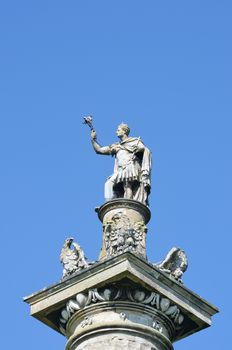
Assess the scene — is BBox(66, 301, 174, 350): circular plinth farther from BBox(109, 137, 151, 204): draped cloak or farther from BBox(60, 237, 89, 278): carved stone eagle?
BBox(109, 137, 151, 204): draped cloak

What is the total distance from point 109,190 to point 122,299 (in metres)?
3.47

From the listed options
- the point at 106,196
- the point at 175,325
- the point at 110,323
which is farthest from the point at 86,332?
the point at 106,196

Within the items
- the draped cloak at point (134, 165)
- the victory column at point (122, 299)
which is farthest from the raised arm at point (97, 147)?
the victory column at point (122, 299)

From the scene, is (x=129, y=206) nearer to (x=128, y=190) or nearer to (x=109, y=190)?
(x=128, y=190)

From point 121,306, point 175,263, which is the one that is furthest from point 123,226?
point 121,306

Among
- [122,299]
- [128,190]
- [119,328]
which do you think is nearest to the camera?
[119,328]

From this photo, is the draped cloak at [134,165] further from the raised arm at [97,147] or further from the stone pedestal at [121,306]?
the stone pedestal at [121,306]

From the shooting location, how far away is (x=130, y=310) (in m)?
21.5

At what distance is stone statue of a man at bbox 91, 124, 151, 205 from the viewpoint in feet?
79.9

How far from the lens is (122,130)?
25.9 meters

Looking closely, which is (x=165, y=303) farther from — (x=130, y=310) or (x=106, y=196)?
(x=106, y=196)

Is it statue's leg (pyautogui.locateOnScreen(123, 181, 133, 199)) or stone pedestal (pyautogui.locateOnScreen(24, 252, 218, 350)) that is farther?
statue's leg (pyautogui.locateOnScreen(123, 181, 133, 199))

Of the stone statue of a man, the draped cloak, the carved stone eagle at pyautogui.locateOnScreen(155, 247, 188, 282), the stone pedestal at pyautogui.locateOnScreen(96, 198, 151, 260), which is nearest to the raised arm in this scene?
the stone statue of a man

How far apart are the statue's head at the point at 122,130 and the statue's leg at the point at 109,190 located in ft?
4.99
